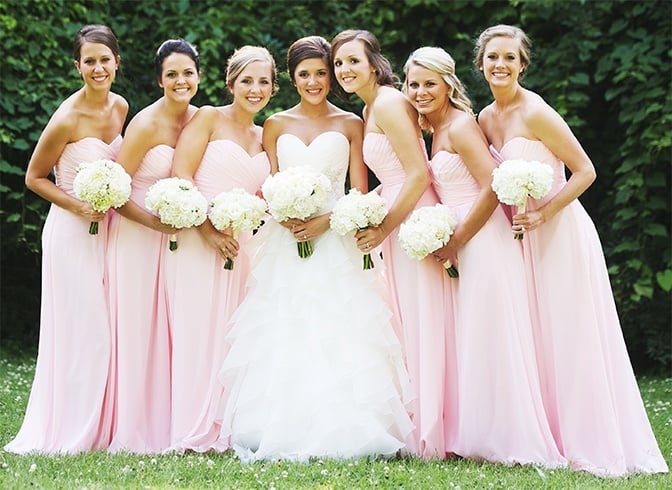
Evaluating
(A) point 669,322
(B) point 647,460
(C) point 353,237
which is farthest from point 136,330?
(A) point 669,322

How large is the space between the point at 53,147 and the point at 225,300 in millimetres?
→ 1617

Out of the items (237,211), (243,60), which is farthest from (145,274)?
(243,60)

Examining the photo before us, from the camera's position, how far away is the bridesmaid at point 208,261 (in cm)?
654

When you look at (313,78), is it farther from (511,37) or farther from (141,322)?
(141,322)

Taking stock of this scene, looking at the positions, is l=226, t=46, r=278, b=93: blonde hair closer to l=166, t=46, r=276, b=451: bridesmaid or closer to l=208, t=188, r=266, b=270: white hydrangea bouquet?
l=166, t=46, r=276, b=451: bridesmaid

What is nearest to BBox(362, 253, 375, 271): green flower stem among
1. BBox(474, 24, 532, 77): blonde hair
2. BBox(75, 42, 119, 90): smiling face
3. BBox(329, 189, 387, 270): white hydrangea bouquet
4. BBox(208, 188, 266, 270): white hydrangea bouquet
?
BBox(329, 189, 387, 270): white hydrangea bouquet

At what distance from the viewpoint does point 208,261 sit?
6.67 m

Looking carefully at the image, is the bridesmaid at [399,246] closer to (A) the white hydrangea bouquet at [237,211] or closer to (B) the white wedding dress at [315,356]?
(B) the white wedding dress at [315,356]

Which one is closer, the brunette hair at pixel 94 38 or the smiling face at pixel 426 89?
the smiling face at pixel 426 89

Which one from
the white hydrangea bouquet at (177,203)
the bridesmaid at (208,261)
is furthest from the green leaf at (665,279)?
the white hydrangea bouquet at (177,203)

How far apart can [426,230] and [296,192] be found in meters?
0.91

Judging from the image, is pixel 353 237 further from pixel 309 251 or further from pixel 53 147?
pixel 53 147

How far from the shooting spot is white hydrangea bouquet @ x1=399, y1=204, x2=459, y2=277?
5.98m

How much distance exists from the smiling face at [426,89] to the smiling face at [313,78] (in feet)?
2.15
